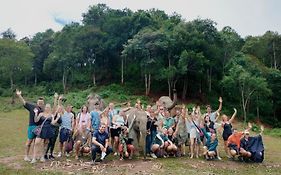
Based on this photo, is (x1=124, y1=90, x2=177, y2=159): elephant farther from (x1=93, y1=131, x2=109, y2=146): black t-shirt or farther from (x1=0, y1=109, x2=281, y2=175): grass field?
(x1=93, y1=131, x2=109, y2=146): black t-shirt

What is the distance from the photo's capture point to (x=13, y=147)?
48.5 ft

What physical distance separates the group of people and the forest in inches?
865

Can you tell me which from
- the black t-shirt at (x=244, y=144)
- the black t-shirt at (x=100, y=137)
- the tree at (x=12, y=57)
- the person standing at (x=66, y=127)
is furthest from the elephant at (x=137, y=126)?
the tree at (x=12, y=57)

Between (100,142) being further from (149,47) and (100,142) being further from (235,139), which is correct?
(149,47)

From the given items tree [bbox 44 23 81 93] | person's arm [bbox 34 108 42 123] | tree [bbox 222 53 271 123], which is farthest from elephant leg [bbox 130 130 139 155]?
tree [bbox 44 23 81 93]

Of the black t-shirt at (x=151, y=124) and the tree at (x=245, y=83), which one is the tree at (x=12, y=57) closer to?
the tree at (x=245, y=83)

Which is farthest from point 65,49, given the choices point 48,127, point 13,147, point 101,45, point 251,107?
point 48,127

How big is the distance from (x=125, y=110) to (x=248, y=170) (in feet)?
16.8

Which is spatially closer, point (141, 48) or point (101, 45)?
point (141, 48)

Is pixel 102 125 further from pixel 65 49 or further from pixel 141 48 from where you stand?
pixel 65 49

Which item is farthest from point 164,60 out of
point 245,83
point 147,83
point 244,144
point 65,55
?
point 244,144

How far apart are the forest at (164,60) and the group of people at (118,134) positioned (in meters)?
22.0

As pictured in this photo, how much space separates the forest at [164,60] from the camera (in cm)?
3741

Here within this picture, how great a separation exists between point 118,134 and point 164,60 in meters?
27.8
